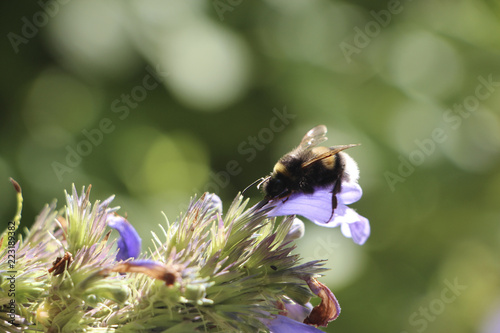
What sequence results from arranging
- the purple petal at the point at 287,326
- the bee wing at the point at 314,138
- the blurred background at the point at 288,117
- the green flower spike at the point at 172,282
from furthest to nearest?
the blurred background at the point at 288,117 → the bee wing at the point at 314,138 → the purple petal at the point at 287,326 → the green flower spike at the point at 172,282

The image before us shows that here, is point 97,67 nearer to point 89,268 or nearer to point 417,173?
point 417,173

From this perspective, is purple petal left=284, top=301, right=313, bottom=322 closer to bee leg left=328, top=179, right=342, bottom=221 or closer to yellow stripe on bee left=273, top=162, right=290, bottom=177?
bee leg left=328, top=179, right=342, bottom=221

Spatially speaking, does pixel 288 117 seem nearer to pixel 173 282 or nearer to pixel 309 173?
pixel 309 173

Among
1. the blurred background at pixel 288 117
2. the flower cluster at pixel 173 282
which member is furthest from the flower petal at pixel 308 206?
the blurred background at pixel 288 117

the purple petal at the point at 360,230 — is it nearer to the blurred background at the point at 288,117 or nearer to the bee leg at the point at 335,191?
the bee leg at the point at 335,191

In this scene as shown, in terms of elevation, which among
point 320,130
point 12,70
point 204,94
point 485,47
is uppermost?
point 485,47

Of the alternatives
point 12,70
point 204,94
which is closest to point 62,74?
point 12,70
